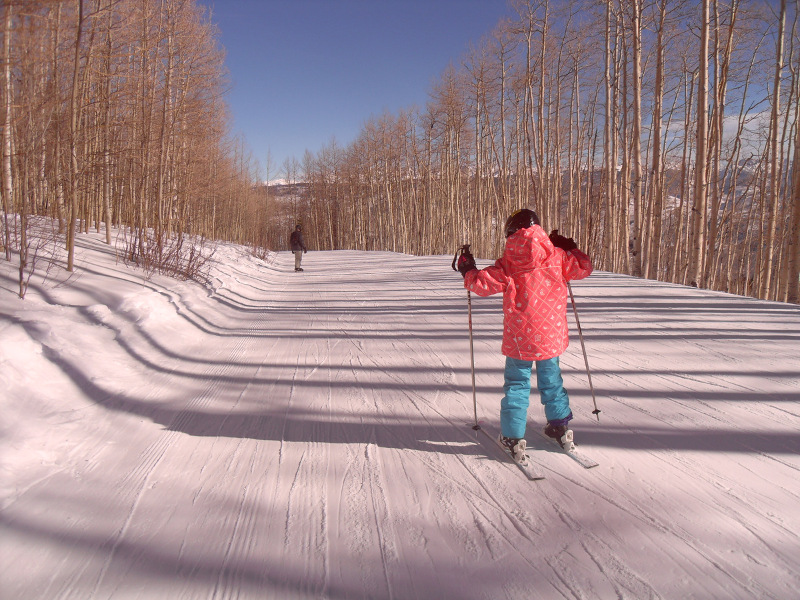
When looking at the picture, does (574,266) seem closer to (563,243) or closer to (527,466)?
(563,243)

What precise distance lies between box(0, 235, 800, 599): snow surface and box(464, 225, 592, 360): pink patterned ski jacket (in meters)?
0.76

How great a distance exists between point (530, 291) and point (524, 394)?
0.68 m

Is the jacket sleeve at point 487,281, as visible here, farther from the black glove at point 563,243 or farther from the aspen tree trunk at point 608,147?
the aspen tree trunk at point 608,147

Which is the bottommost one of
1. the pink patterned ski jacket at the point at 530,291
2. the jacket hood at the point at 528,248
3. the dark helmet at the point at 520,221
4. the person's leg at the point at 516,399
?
the person's leg at the point at 516,399

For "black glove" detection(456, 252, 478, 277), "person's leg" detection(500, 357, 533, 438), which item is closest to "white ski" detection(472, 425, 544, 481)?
"person's leg" detection(500, 357, 533, 438)

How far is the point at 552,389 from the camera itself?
2.94 m

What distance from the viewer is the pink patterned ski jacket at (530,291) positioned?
110 inches

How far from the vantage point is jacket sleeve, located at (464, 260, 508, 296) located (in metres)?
2.85

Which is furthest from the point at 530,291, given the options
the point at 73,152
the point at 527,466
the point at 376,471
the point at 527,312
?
the point at 73,152

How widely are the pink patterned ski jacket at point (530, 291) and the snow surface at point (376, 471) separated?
2.51 feet

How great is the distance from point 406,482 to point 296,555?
2.64ft

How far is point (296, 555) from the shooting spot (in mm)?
2021

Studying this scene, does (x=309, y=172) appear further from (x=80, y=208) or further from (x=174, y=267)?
A: (x=174, y=267)

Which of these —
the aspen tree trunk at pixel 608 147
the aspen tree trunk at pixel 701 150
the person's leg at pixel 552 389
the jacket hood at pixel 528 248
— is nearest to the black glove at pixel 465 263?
the jacket hood at pixel 528 248
